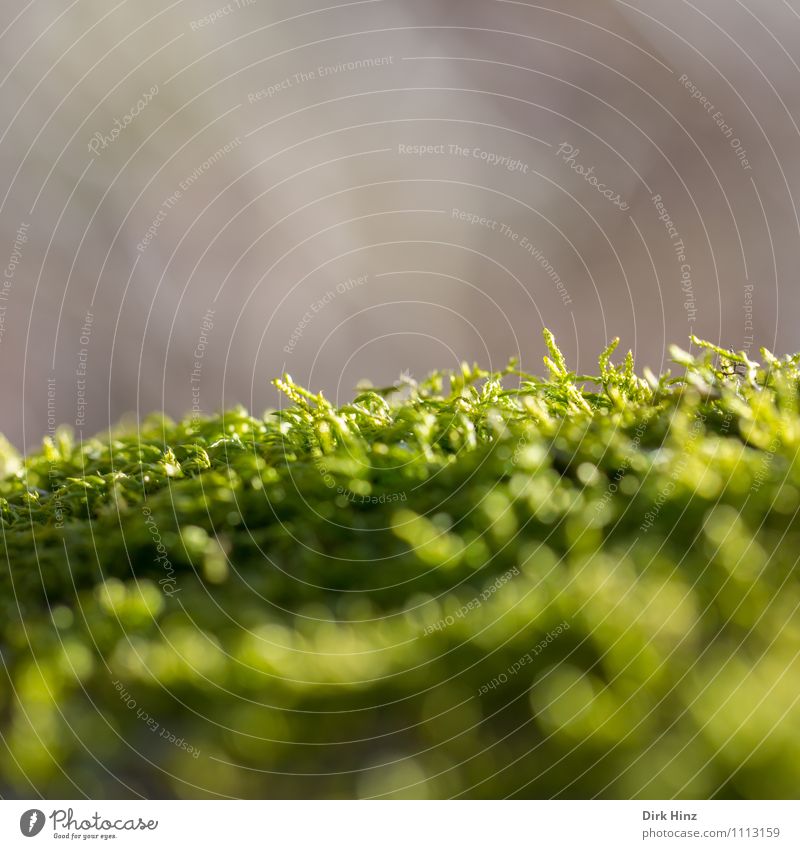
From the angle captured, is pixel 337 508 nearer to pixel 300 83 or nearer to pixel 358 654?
pixel 358 654

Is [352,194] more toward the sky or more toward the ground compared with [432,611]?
more toward the sky

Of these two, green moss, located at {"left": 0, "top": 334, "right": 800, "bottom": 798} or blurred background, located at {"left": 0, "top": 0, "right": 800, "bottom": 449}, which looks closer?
green moss, located at {"left": 0, "top": 334, "right": 800, "bottom": 798}

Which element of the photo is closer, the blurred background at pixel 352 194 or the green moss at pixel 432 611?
the green moss at pixel 432 611

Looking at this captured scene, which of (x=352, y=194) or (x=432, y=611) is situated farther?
(x=352, y=194)

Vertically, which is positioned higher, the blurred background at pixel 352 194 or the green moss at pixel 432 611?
the blurred background at pixel 352 194
